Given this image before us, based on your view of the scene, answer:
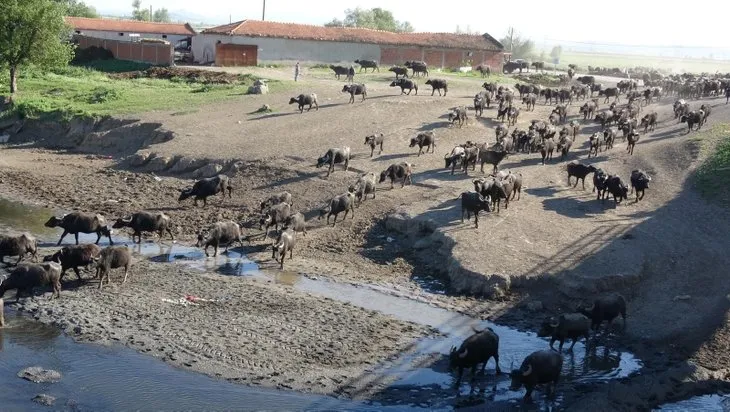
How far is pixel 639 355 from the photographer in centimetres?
1727

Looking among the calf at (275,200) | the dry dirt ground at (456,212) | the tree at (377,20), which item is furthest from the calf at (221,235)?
the tree at (377,20)

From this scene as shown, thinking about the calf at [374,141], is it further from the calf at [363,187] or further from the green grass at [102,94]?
the green grass at [102,94]

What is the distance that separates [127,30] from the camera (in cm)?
7694

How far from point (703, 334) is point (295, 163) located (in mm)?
→ 16371

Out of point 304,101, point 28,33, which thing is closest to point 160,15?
point 28,33

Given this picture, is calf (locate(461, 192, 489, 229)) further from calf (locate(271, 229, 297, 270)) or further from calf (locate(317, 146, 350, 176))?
calf (locate(317, 146, 350, 176))

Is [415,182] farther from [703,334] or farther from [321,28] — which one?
[321,28]

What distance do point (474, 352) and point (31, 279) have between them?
31.2ft

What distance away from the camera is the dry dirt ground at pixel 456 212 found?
20016 mm

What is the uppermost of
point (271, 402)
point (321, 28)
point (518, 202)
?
point (321, 28)

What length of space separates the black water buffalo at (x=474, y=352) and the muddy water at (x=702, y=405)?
3.03m

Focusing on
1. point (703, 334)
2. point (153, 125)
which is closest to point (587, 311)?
point (703, 334)

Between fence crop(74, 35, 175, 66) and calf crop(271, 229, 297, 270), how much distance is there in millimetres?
39344

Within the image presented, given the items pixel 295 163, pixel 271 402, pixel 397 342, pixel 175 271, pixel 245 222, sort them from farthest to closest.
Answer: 1. pixel 295 163
2. pixel 245 222
3. pixel 175 271
4. pixel 397 342
5. pixel 271 402
